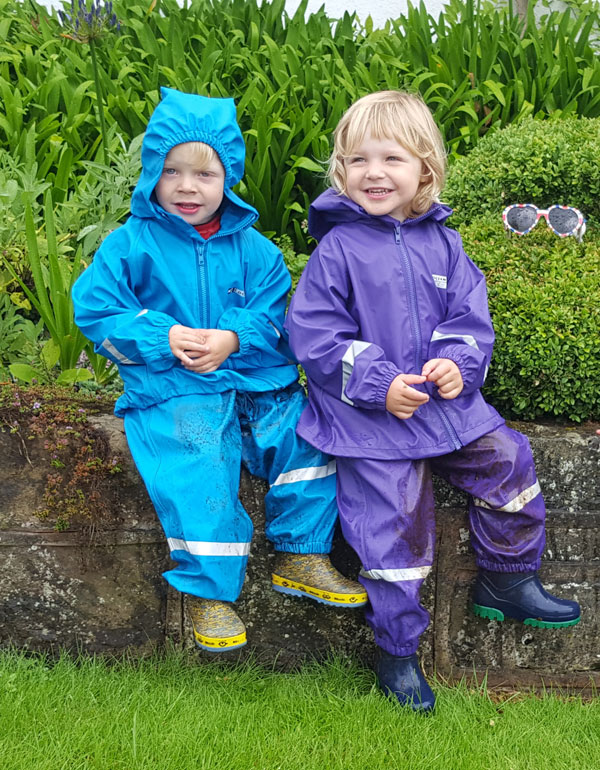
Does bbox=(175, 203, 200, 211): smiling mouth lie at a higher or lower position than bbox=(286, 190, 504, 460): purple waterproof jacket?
higher

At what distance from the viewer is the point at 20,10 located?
602 cm

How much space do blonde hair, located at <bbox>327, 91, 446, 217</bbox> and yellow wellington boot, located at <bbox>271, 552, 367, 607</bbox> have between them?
1100 millimetres

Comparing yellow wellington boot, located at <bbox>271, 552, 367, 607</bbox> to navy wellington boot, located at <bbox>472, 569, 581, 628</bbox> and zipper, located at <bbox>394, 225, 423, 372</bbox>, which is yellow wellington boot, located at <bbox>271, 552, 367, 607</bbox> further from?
zipper, located at <bbox>394, 225, 423, 372</bbox>

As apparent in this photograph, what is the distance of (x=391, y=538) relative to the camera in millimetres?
2404

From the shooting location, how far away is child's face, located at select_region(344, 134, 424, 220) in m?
2.49

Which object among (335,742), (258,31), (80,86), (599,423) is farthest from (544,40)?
(335,742)

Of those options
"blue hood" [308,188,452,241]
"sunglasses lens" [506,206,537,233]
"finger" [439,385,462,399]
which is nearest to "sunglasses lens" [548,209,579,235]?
"sunglasses lens" [506,206,537,233]

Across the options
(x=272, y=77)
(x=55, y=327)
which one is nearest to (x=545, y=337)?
(x=55, y=327)

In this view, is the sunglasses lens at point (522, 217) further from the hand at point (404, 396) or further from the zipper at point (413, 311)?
the hand at point (404, 396)

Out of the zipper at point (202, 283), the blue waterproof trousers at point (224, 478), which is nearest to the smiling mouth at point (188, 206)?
the zipper at point (202, 283)

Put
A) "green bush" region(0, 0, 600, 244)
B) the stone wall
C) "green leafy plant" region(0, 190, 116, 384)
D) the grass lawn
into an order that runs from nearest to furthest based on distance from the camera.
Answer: the grass lawn < the stone wall < "green leafy plant" region(0, 190, 116, 384) < "green bush" region(0, 0, 600, 244)

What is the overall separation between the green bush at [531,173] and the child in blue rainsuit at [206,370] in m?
1.14

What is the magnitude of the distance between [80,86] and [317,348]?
2906mm

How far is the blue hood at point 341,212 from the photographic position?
8.33ft
